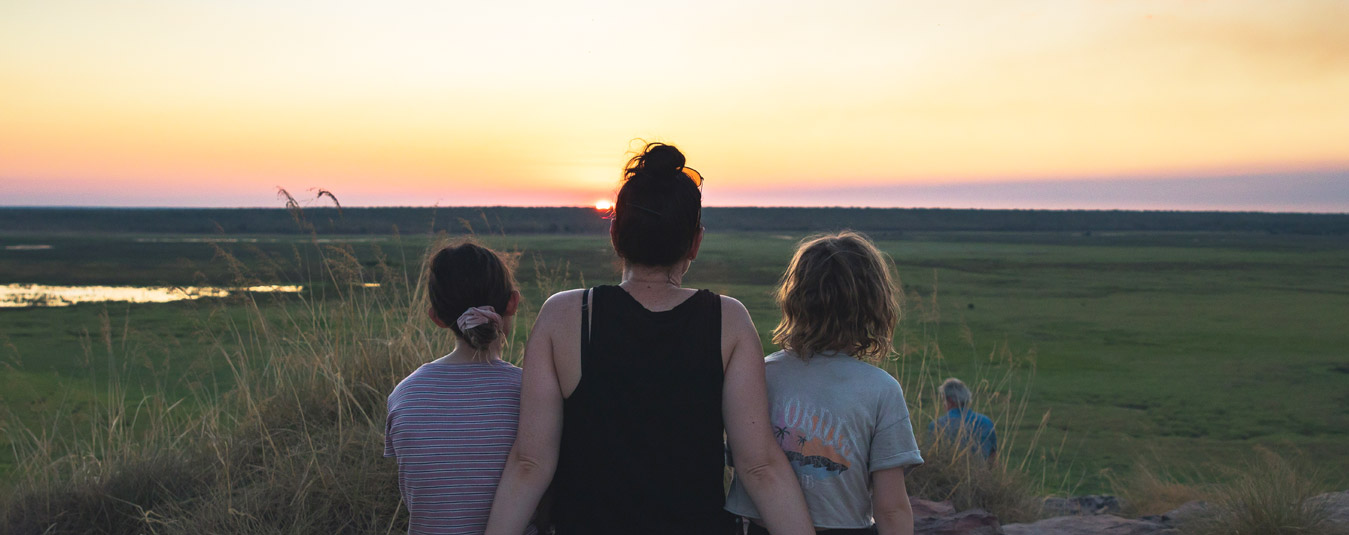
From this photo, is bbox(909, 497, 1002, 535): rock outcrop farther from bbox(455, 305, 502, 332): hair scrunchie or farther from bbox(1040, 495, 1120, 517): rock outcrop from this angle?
bbox(455, 305, 502, 332): hair scrunchie

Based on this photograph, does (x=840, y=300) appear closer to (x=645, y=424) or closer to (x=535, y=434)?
(x=645, y=424)

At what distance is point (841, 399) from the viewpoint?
1896 mm

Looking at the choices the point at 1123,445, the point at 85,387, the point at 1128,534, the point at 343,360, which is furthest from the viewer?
the point at 85,387

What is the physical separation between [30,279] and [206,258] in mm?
11189

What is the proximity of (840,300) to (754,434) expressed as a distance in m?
0.41

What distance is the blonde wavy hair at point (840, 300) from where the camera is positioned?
1938 millimetres

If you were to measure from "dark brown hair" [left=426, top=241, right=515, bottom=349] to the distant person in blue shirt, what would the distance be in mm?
3065

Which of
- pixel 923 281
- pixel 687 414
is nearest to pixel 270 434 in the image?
pixel 687 414

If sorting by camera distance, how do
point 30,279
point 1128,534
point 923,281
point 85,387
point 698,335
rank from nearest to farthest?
point 698,335
point 1128,534
point 85,387
point 30,279
point 923,281

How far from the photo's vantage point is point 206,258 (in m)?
31.6

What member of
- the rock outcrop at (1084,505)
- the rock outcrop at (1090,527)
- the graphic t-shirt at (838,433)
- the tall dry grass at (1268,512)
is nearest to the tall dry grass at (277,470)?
the graphic t-shirt at (838,433)

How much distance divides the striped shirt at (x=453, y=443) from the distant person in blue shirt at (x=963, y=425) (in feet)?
9.97

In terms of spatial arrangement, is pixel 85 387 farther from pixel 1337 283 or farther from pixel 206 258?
pixel 1337 283

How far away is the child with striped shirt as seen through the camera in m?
1.95
